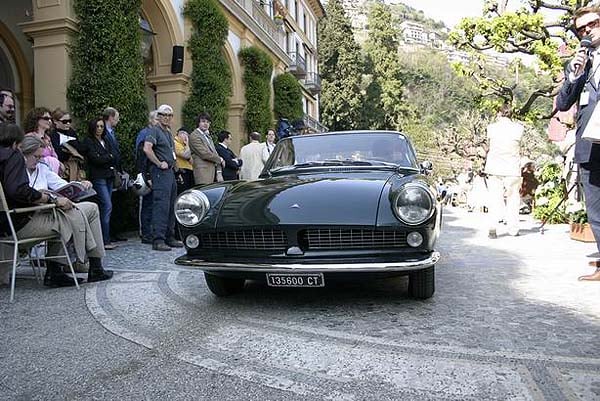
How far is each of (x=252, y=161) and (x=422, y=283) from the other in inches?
247

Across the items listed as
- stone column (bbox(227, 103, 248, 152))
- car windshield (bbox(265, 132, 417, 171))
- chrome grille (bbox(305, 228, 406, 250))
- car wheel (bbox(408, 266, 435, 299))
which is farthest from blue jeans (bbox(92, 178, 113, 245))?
stone column (bbox(227, 103, 248, 152))

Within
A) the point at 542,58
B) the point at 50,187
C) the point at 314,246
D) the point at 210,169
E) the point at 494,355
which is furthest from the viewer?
the point at 542,58

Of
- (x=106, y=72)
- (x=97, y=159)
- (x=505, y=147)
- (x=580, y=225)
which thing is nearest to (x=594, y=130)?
(x=580, y=225)

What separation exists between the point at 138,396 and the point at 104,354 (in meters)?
0.61

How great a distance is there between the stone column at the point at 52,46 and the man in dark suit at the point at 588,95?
23.0 ft

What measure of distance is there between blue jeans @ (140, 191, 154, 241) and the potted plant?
5930mm

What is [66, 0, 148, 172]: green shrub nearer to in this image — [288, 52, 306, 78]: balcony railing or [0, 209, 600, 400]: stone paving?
[0, 209, 600, 400]: stone paving

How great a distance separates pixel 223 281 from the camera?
373cm

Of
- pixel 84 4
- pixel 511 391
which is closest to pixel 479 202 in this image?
pixel 84 4

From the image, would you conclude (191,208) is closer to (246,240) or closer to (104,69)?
(246,240)

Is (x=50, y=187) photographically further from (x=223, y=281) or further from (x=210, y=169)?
(x=210, y=169)

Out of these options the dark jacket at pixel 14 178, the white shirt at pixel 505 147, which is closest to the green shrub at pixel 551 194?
the white shirt at pixel 505 147

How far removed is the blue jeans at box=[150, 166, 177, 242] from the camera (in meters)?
6.23

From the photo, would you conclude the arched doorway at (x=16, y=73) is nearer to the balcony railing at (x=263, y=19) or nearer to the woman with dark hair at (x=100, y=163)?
the woman with dark hair at (x=100, y=163)
